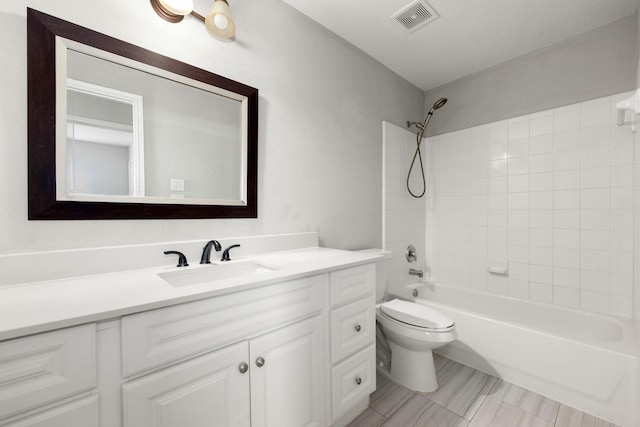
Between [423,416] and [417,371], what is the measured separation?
0.83ft

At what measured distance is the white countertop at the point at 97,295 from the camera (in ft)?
1.96

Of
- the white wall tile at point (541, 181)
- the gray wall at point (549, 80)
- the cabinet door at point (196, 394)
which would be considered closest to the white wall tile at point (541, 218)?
the white wall tile at point (541, 181)

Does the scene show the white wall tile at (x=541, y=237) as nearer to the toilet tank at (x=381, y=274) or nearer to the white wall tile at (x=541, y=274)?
the white wall tile at (x=541, y=274)

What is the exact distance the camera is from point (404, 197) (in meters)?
2.48

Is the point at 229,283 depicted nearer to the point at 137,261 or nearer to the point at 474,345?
the point at 137,261

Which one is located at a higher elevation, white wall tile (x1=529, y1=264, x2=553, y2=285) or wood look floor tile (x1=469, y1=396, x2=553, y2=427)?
white wall tile (x1=529, y1=264, x2=553, y2=285)

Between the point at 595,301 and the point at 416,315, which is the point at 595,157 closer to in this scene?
the point at 595,301

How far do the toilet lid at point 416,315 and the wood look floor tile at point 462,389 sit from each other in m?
0.43

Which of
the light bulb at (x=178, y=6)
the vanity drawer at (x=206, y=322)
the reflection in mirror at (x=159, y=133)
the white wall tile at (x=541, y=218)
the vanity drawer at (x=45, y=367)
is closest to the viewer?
the vanity drawer at (x=45, y=367)

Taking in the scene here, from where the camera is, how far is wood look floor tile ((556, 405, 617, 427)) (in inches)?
54.6

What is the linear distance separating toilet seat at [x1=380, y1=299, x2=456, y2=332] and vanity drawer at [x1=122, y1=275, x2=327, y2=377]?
0.85m

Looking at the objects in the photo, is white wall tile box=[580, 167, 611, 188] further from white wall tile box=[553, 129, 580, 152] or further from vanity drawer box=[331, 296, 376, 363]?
vanity drawer box=[331, 296, 376, 363]

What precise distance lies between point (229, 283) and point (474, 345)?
1816 mm

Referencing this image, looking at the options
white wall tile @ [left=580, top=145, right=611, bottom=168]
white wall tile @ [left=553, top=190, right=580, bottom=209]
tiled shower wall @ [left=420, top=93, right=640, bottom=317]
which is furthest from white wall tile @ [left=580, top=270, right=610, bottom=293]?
white wall tile @ [left=580, top=145, right=611, bottom=168]
